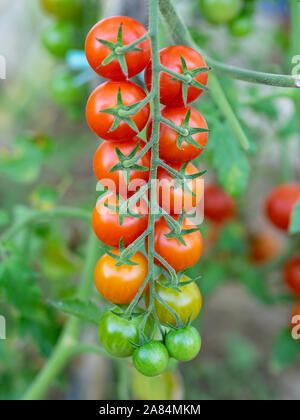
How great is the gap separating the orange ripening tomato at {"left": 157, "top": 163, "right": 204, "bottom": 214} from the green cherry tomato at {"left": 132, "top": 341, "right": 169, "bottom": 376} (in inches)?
5.3

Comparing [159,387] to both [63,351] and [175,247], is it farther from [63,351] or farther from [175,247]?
[175,247]

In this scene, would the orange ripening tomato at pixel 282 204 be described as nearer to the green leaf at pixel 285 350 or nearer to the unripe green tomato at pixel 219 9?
the green leaf at pixel 285 350

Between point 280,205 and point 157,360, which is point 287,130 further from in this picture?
point 157,360

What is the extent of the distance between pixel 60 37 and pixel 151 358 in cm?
84

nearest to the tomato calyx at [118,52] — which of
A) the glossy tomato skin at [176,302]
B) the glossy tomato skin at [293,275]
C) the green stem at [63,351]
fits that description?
the glossy tomato skin at [176,302]

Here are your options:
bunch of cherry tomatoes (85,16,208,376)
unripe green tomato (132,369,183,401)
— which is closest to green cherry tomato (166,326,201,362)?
bunch of cherry tomatoes (85,16,208,376)

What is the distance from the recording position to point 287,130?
108cm

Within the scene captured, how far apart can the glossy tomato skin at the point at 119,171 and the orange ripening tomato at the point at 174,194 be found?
0.7 inches

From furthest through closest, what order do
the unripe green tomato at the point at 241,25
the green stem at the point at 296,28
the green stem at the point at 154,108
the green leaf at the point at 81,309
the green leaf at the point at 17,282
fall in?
the unripe green tomato at the point at 241,25, the green stem at the point at 296,28, the green leaf at the point at 17,282, the green leaf at the point at 81,309, the green stem at the point at 154,108

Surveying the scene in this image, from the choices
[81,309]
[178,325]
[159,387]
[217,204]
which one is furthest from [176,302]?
[217,204]

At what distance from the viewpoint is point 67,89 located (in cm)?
108

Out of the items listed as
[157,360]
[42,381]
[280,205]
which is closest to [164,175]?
[157,360]

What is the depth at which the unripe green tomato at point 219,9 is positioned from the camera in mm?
934
